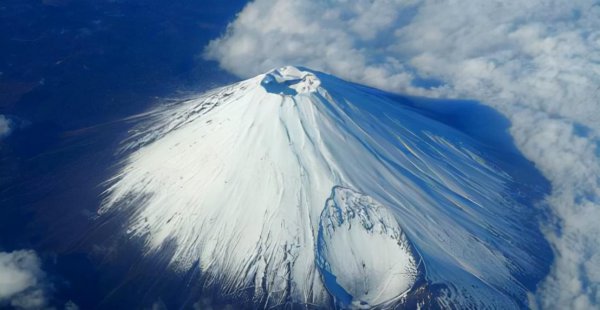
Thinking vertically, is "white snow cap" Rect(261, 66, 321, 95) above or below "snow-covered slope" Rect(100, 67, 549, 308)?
above

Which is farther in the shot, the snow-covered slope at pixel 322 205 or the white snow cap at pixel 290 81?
the white snow cap at pixel 290 81

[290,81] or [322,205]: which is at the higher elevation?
[290,81]

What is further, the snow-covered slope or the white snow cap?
the white snow cap

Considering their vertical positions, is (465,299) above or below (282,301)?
below

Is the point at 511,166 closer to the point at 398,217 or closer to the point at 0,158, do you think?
the point at 398,217

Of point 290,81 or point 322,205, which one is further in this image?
point 290,81

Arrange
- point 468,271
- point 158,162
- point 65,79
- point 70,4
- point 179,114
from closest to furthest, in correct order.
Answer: point 468,271, point 158,162, point 179,114, point 65,79, point 70,4

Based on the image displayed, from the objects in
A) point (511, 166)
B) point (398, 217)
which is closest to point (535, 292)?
point (398, 217)

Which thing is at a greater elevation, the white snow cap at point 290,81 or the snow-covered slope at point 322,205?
the white snow cap at point 290,81
